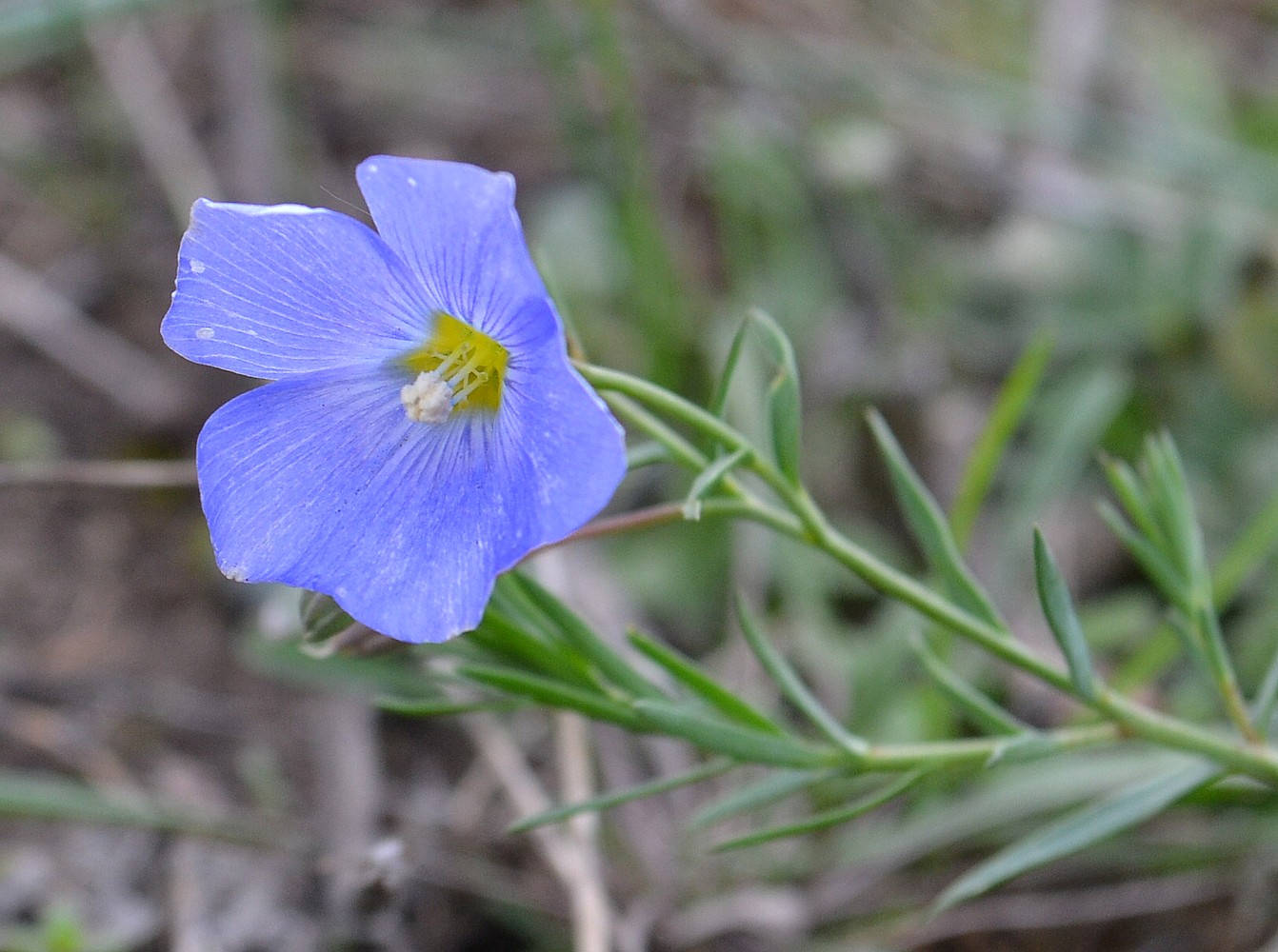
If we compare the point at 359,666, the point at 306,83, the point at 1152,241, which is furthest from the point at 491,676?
the point at 306,83

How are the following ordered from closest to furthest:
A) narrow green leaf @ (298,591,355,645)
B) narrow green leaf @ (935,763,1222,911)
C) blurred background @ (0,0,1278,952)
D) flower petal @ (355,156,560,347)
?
flower petal @ (355,156,560,347), narrow green leaf @ (298,591,355,645), narrow green leaf @ (935,763,1222,911), blurred background @ (0,0,1278,952)

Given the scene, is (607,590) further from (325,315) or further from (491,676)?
(325,315)

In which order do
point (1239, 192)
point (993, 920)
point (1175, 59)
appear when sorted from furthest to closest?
point (1175, 59), point (1239, 192), point (993, 920)

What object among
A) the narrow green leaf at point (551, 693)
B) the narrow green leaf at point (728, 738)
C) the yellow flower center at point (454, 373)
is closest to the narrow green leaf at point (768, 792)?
the narrow green leaf at point (728, 738)

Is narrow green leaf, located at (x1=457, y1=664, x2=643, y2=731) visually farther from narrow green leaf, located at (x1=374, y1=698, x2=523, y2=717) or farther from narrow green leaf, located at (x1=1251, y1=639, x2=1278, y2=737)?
narrow green leaf, located at (x1=1251, y1=639, x2=1278, y2=737)

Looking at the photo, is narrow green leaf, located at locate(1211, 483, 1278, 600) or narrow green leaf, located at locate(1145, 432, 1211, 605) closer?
narrow green leaf, located at locate(1145, 432, 1211, 605)

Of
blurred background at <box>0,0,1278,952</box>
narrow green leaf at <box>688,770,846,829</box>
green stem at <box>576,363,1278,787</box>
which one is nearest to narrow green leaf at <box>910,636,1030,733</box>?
green stem at <box>576,363,1278,787</box>

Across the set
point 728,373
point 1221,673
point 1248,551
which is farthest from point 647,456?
point 1248,551
